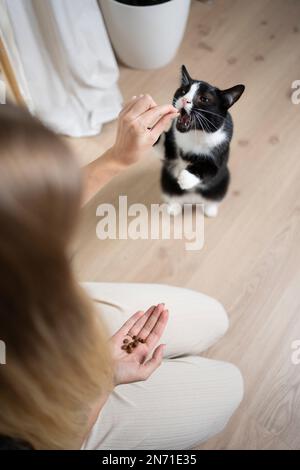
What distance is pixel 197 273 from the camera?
1.22 m

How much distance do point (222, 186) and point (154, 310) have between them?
54 centimetres

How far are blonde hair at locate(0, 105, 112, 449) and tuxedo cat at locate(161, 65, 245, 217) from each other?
0.57 meters

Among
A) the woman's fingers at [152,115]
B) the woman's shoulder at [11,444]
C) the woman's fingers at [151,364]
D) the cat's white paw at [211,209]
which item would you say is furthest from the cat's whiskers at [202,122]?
the woman's shoulder at [11,444]

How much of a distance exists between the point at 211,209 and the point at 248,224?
0.14 metres

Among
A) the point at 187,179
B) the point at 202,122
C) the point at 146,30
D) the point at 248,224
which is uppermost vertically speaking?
the point at 146,30

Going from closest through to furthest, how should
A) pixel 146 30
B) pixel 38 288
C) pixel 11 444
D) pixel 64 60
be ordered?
pixel 38 288 → pixel 11 444 → pixel 64 60 → pixel 146 30

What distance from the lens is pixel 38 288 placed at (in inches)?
13.8

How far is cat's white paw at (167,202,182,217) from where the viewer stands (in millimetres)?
1273

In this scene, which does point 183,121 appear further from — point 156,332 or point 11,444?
point 11,444

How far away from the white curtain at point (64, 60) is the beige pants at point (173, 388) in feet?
1.83

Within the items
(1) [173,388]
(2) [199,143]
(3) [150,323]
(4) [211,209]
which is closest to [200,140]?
(2) [199,143]

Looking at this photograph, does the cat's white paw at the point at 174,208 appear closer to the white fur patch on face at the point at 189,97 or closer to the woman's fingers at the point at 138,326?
the white fur patch on face at the point at 189,97
